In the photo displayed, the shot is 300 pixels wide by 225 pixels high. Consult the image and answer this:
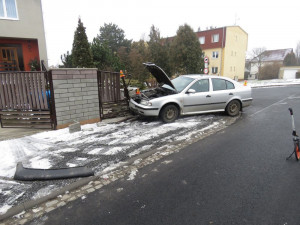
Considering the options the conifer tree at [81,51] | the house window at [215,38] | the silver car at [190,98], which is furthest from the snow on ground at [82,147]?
the house window at [215,38]

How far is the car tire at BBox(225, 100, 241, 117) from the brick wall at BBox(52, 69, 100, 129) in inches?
198

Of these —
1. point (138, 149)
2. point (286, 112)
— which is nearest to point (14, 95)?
point (138, 149)

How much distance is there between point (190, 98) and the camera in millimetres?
6816

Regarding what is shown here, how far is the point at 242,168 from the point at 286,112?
634 cm

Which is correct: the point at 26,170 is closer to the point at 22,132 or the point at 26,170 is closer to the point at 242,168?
the point at 22,132

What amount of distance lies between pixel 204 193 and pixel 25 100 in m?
5.72

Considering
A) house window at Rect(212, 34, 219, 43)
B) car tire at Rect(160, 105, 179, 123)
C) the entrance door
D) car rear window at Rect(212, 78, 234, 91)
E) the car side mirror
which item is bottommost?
car tire at Rect(160, 105, 179, 123)

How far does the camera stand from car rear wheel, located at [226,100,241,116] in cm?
751

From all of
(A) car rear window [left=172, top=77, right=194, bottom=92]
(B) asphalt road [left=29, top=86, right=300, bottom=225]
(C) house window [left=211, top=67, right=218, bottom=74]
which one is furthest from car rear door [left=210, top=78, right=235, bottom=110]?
(C) house window [left=211, top=67, right=218, bottom=74]

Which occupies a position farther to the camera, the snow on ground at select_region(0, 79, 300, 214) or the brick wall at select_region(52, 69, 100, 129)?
the brick wall at select_region(52, 69, 100, 129)

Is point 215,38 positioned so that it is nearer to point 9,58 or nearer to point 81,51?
point 81,51

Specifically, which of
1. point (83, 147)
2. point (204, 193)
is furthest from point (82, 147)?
point (204, 193)

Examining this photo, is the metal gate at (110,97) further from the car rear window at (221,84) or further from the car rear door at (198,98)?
the car rear window at (221,84)

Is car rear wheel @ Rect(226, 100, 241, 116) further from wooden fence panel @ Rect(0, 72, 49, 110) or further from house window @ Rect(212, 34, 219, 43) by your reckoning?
house window @ Rect(212, 34, 219, 43)
